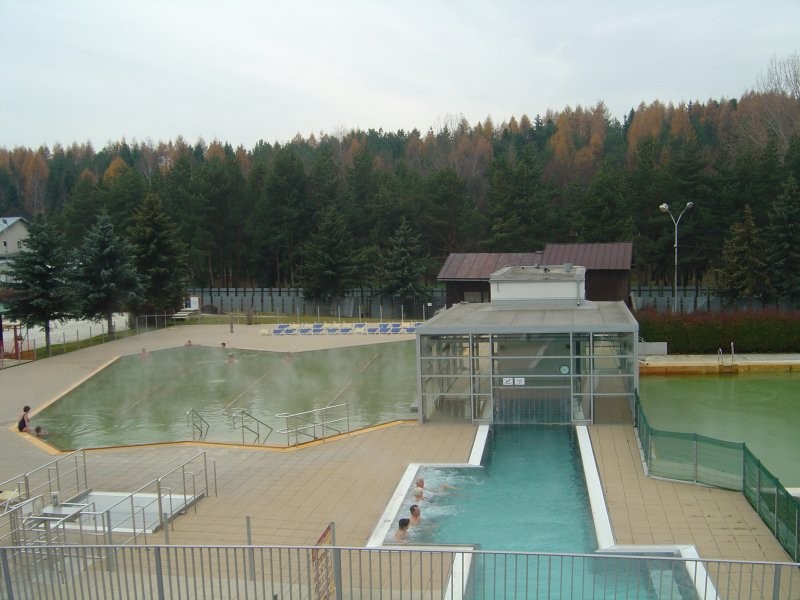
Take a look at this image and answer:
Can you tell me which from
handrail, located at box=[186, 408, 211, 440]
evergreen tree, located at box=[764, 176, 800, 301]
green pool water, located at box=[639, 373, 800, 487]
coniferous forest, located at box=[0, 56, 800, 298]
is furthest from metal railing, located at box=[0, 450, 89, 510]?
evergreen tree, located at box=[764, 176, 800, 301]

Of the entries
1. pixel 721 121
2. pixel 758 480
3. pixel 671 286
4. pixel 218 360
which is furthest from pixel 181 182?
pixel 721 121

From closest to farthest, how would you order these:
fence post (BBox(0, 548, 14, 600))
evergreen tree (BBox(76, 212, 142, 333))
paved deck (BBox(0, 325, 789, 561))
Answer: fence post (BBox(0, 548, 14, 600)) → paved deck (BBox(0, 325, 789, 561)) → evergreen tree (BBox(76, 212, 142, 333))

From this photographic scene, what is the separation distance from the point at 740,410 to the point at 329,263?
Result: 30.0 m

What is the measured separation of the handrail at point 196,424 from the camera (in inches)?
787

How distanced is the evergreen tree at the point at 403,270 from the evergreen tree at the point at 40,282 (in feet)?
64.3

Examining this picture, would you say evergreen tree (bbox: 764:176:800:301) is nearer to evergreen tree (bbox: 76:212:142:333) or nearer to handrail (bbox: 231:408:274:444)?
handrail (bbox: 231:408:274:444)

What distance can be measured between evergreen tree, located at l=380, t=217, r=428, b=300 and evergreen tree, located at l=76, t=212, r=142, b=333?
15452 millimetres

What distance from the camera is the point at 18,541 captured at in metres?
11.1

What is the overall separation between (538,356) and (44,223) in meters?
24.0

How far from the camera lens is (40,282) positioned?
32312 millimetres

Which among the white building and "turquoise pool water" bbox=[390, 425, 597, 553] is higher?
the white building

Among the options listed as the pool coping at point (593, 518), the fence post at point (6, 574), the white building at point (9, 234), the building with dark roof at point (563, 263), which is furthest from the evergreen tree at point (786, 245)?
the white building at point (9, 234)

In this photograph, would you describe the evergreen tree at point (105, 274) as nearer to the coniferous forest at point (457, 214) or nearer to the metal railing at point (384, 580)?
the coniferous forest at point (457, 214)

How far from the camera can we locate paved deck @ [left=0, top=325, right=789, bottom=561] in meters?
12.2
